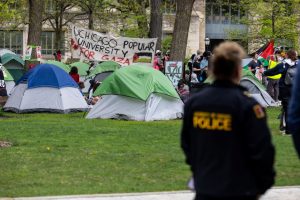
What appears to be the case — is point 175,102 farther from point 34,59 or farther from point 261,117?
point 261,117

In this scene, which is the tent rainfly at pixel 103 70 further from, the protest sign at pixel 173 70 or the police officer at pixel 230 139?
the police officer at pixel 230 139

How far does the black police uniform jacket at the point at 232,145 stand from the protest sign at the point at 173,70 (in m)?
18.0

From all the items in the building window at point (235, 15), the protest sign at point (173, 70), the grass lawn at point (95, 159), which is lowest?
the grass lawn at point (95, 159)

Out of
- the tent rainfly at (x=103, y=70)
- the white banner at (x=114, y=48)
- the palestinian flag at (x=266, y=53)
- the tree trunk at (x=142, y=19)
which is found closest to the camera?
the white banner at (x=114, y=48)

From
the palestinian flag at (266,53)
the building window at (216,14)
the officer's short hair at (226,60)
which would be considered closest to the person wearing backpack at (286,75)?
the officer's short hair at (226,60)

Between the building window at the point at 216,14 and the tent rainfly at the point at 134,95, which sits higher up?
the building window at the point at 216,14

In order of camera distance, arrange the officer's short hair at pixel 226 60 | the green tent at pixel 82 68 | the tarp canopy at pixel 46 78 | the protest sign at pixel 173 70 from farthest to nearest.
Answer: the green tent at pixel 82 68, the protest sign at pixel 173 70, the tarp canopy at pixel 46 78, the officer's short hair at pixel 226 60

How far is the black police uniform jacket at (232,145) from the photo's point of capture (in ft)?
13.9

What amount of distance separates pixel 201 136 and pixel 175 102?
13.9 m

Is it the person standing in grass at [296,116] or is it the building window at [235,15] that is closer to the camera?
the person standing in grass at [296,116]

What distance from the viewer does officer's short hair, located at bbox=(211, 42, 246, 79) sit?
14.2ft

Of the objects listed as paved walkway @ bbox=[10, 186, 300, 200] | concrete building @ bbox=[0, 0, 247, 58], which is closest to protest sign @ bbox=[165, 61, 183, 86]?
paved walkway @ bbox=[10, 186, 300, 200]

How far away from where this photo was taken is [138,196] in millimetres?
7676

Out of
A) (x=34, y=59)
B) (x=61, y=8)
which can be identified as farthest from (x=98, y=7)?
(x=34, y=59)
